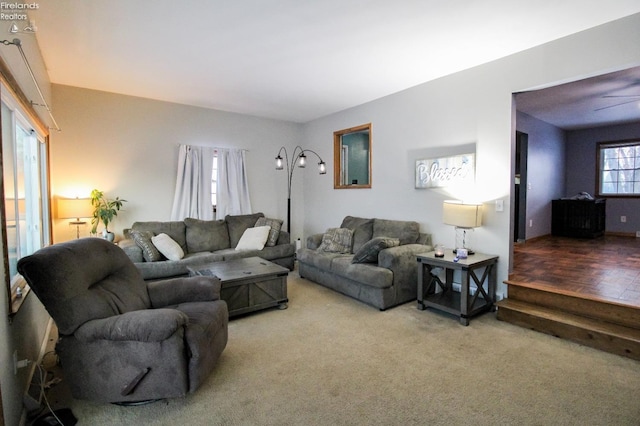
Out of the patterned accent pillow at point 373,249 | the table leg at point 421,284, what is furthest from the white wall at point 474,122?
the patterned accent pillow at point 373,249

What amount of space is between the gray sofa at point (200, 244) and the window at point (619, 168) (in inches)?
277

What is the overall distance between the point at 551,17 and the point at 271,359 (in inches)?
140

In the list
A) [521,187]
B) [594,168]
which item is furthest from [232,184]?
[594,168]

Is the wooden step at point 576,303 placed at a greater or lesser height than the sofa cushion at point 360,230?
lesser

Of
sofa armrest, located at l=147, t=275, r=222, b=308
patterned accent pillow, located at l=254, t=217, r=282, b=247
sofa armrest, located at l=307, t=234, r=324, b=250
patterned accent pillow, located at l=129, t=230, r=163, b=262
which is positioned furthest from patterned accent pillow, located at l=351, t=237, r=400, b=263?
patterned accent pillow, located at l=129, t=230, r=163, b=262

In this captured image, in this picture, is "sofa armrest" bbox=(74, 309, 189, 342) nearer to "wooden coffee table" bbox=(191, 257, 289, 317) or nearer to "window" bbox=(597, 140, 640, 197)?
"wooden coffee table" bbox=(191, 257, 289, 317)

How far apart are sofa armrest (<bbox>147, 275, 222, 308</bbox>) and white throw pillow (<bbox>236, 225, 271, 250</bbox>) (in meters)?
2.21

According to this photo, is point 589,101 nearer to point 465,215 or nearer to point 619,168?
point 619,168

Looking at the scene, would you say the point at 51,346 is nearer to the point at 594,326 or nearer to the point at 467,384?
the point at 467,384

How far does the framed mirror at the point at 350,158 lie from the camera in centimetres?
557

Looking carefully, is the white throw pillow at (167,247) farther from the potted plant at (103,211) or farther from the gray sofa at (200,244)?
the potted plant at (103,211)

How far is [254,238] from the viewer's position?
4902mm

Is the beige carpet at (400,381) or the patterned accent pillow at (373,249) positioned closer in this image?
the beige carpet at (400,381)

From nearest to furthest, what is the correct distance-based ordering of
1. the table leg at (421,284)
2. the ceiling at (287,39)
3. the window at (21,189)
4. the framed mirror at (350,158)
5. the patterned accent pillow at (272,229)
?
the window at (21,189)
the ceiling at (287,39)
the table leg at (421,284)
the patterned accent pillow at (272,229)
the framed mirror at (350,158)
